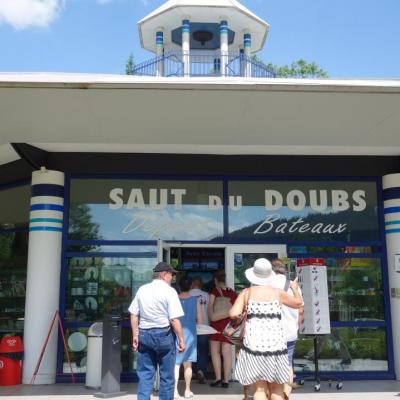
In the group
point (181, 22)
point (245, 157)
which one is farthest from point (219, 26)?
point (245, 157)

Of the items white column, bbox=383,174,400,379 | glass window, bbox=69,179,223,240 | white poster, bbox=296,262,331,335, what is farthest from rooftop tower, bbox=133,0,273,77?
white poster, bbox=296,262,331,335

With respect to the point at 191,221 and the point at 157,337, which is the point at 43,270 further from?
the point at 157,337

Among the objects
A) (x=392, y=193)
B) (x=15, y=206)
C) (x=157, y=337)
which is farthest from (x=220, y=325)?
(x=15, y=206)

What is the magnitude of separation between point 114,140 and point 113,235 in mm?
1692

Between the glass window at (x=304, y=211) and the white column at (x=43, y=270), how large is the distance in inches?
110

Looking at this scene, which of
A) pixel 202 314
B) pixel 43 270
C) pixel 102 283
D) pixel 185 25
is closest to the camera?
pixel 202 314

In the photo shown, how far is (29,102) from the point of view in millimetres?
5855

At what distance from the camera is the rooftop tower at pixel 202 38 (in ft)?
78.0

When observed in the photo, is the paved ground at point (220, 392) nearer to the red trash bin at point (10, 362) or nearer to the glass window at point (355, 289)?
the red trash bin at point (10, 362)

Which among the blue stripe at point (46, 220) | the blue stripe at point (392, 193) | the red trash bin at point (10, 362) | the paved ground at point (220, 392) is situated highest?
the blue stripe at point (392, 193)

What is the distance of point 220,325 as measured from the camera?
7.25 meters

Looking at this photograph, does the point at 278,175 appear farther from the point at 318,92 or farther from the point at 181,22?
the point at 181,22

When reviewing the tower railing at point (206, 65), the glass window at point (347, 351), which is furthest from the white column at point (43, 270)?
the tower railing at point (206, 65)

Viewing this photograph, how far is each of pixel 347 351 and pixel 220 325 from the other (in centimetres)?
227
